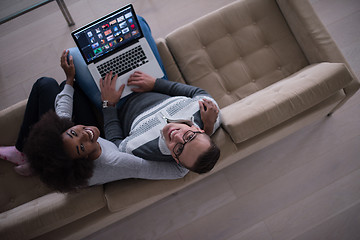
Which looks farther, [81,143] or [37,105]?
[37,105]

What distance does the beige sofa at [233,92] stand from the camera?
45.3 inches

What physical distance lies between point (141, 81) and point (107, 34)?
321 millimetres

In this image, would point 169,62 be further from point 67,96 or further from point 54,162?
point 54,162

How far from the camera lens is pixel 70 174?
105cm

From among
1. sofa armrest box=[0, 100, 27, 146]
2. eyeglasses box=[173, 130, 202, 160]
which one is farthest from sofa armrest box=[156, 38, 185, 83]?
sofa armrest box=[0, 100, 27, 146]

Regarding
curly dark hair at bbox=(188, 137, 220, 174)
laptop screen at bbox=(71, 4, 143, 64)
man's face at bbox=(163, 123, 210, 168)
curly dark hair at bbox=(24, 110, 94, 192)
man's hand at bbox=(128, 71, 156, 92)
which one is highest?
laptop screen at bbox=(71, 4, 143, 64)

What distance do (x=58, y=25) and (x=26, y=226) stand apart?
175 centimetres

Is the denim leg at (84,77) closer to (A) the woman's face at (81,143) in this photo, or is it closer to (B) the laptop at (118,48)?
(B) the laptop at (118,48)

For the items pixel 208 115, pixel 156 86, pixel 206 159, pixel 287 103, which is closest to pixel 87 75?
pixel 156 86

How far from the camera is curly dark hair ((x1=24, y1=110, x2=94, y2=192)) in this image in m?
1.02

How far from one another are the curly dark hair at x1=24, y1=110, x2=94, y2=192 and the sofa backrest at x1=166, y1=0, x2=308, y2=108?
0.84 metres

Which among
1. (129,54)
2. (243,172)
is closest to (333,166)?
(243,172)

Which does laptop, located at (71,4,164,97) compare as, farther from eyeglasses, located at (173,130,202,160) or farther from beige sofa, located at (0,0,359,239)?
eyeglasses, located at (173,130,202,160)

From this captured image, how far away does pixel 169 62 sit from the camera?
1.51 metres
